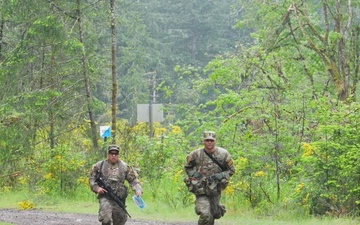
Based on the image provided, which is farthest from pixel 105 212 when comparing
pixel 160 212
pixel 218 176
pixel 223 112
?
pixel 223 112

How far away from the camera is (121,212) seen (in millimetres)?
11109

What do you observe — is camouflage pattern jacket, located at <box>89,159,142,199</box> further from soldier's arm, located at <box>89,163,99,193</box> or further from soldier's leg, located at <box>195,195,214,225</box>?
soldier's leg, located at <box>195,195,214,225</box>

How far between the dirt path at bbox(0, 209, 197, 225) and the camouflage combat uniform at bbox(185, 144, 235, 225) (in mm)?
4065

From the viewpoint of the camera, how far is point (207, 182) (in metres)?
10.9

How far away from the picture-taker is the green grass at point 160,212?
47.4ft

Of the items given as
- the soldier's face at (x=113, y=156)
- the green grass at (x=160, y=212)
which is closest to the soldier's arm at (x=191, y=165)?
the soldier's face at (x=113, y=156)

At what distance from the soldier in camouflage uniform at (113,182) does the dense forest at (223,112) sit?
4922 millimetres

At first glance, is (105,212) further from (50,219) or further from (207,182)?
(50,219)

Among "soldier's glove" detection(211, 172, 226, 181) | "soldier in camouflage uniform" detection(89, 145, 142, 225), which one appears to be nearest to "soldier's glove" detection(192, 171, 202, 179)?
"soldier's glove" detection(211, 172, 226, 181)

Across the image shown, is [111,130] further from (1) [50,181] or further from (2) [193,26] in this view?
(2) [193,26]

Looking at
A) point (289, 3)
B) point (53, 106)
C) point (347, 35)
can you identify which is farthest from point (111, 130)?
point (347, 35)

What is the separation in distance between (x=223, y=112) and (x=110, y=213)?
8064mm

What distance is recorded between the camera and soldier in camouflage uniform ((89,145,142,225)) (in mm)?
10984

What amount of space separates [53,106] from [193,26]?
146ft
